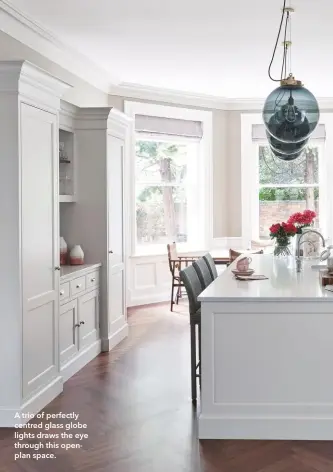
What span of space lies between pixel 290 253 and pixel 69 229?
208 centimetres

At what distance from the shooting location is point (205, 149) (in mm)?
8672

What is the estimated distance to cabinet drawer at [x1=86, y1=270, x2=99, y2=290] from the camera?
204 inches

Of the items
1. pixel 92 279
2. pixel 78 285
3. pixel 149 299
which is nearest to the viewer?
pixel 78 285

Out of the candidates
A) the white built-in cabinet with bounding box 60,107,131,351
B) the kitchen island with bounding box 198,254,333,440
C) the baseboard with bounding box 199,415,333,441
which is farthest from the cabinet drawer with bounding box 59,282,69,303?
the baseboard with bounding box 199,415,333,441

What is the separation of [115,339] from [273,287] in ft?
8.07

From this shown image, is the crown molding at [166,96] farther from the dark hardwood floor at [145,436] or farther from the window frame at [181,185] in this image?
the dark hardwood floor at [145,436]

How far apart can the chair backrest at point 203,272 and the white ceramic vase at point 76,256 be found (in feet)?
3.91

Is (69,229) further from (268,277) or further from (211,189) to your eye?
(211,189)

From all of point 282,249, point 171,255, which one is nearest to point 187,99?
point 171,255

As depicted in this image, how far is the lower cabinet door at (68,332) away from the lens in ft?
15.0

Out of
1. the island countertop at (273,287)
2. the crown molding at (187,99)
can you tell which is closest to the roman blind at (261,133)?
the crown molding at (187,99)

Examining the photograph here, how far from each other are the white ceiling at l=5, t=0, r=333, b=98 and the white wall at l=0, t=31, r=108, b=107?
0.28 meters

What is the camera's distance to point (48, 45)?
5.62 meters

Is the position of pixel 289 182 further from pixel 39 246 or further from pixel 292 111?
pixel 39 246
